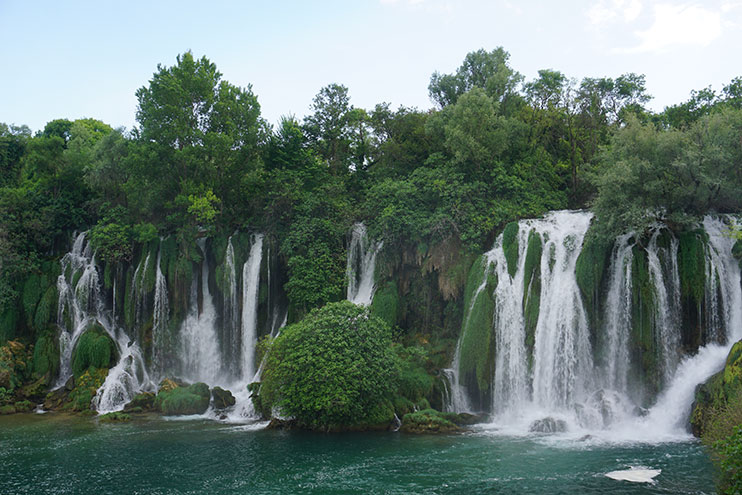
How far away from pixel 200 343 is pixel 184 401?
5554mm

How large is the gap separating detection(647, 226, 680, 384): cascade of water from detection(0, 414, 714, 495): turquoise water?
14.7 ft

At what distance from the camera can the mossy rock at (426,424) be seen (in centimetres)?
2456

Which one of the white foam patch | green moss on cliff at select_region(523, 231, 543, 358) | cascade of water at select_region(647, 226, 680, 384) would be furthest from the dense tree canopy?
the white foam patch

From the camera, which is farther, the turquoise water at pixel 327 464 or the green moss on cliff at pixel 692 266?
the green moss on cliff at pixel 692 266

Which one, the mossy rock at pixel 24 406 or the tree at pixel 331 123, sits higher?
the tree at pixel 331 123

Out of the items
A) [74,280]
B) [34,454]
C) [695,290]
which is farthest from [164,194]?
[695,290]

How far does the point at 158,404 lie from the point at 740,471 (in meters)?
26.6

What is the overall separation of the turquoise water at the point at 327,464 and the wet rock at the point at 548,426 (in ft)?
5.12

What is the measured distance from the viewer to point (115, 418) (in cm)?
2909

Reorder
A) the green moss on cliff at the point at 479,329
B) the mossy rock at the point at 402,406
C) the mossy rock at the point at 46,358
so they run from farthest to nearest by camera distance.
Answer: the mossy rock at the point at 46,358 < the green moss on cliff at the point at 479,329 < the mossy rock at the point at 402,406

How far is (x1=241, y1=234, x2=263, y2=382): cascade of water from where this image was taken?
Answer: 33812 mm

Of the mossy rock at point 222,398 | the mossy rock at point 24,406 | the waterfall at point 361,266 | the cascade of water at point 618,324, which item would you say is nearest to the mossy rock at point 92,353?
the mossy rock at point 24,406

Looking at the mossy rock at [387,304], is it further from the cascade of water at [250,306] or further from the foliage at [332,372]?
the cascade of water at [250,306]

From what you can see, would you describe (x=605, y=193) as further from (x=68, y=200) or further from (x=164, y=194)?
(x=68, y=200)
